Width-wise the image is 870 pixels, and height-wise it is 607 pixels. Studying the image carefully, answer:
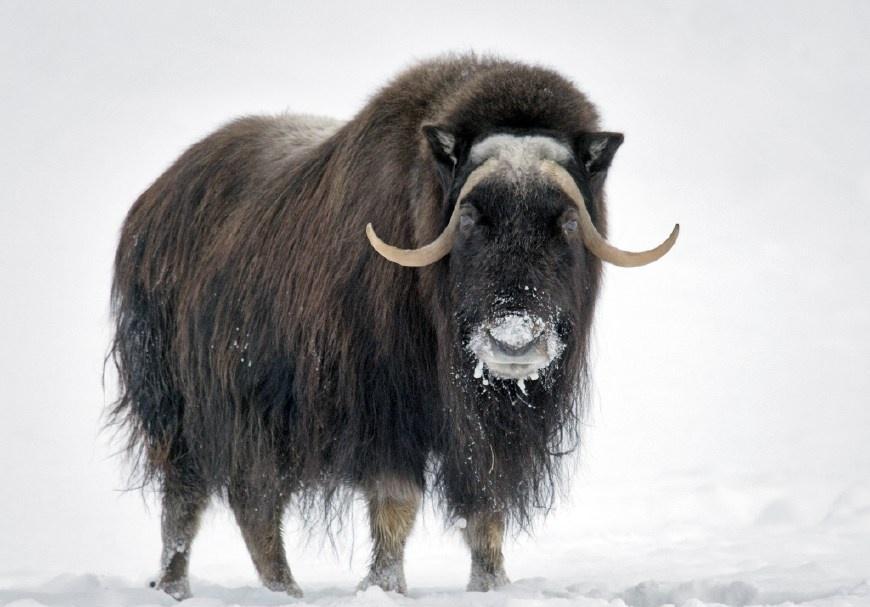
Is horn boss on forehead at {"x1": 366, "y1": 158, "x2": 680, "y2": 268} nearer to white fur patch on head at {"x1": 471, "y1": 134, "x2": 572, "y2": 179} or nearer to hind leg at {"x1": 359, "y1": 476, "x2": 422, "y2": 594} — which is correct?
white fur patch on head at {"x1": 471, "y1": 134, "x2": 572, "y2": 179}

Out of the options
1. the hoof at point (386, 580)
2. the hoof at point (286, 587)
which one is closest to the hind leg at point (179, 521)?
the hoof at point (286, 587)

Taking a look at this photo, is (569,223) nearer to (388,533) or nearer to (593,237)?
(593,237)

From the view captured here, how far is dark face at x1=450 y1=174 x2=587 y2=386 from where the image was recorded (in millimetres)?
3738

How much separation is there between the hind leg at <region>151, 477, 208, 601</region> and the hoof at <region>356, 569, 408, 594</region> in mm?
1033

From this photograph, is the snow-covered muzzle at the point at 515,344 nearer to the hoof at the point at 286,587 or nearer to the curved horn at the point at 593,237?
the curved horn at the point at 593,237

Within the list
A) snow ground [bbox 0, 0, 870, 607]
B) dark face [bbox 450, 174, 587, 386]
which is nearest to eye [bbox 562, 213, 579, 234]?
dark face [bbox 450, 174, 587, 386]

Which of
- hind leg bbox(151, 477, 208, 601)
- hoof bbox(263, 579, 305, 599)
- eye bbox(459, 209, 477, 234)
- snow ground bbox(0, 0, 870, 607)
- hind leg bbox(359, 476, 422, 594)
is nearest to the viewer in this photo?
eye bbox(459, 209, 477, 234)

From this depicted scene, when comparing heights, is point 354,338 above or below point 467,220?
below

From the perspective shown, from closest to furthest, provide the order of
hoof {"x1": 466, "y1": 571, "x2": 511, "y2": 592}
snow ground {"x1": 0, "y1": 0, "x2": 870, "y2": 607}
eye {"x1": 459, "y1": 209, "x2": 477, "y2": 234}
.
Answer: eye {"x1": 459, "y1": 209, "x2": 477, "y2": 234}
hoof {"x1": 466, "y1": 571, "x2": 511, "y2": 592}
snow ground {"x1": 0, "y1": 0, "x2": 870, "y2": 607}

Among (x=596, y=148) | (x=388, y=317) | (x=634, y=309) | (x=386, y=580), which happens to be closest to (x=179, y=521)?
(x=386, y=580)

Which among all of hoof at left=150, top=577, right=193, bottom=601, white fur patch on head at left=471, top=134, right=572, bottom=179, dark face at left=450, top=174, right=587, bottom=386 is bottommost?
hoof at left=150, top=577, right=193, bottom=601

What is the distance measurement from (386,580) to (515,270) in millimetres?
1239

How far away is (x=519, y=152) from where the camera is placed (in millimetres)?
3965

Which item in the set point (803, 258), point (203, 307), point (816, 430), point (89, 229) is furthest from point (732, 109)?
point (203, 307)
